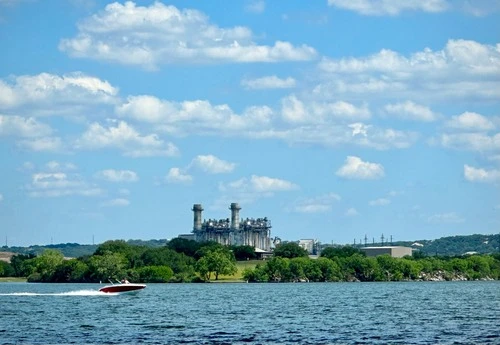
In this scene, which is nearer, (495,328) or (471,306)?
(495,328)

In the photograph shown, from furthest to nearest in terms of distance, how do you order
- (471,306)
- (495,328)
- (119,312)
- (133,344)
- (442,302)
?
(442,302)
(471,306)
(119,312)
(495,328)
(133,344)

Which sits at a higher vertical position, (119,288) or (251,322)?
(119,288)

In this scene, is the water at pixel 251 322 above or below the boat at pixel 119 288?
below

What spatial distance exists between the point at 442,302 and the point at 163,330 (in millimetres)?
55209

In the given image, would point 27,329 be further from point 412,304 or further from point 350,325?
point 412,304

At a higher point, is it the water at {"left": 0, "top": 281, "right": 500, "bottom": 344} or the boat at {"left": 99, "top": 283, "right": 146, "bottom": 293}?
the boat at {"left": 99, "top": 283, "right": 146, "bottom": 293}

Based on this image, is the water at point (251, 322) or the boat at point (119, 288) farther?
the boat at point (119, 288)

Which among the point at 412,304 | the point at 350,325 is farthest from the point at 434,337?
the point at 412,304

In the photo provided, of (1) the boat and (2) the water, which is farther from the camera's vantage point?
(1) the boat

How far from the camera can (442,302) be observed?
420ft

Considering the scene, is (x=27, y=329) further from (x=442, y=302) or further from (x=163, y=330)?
(x=442, y=302)

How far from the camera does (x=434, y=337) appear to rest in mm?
72875

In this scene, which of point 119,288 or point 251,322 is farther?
point 119,288

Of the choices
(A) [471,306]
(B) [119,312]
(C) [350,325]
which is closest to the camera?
(C) [350,325]
